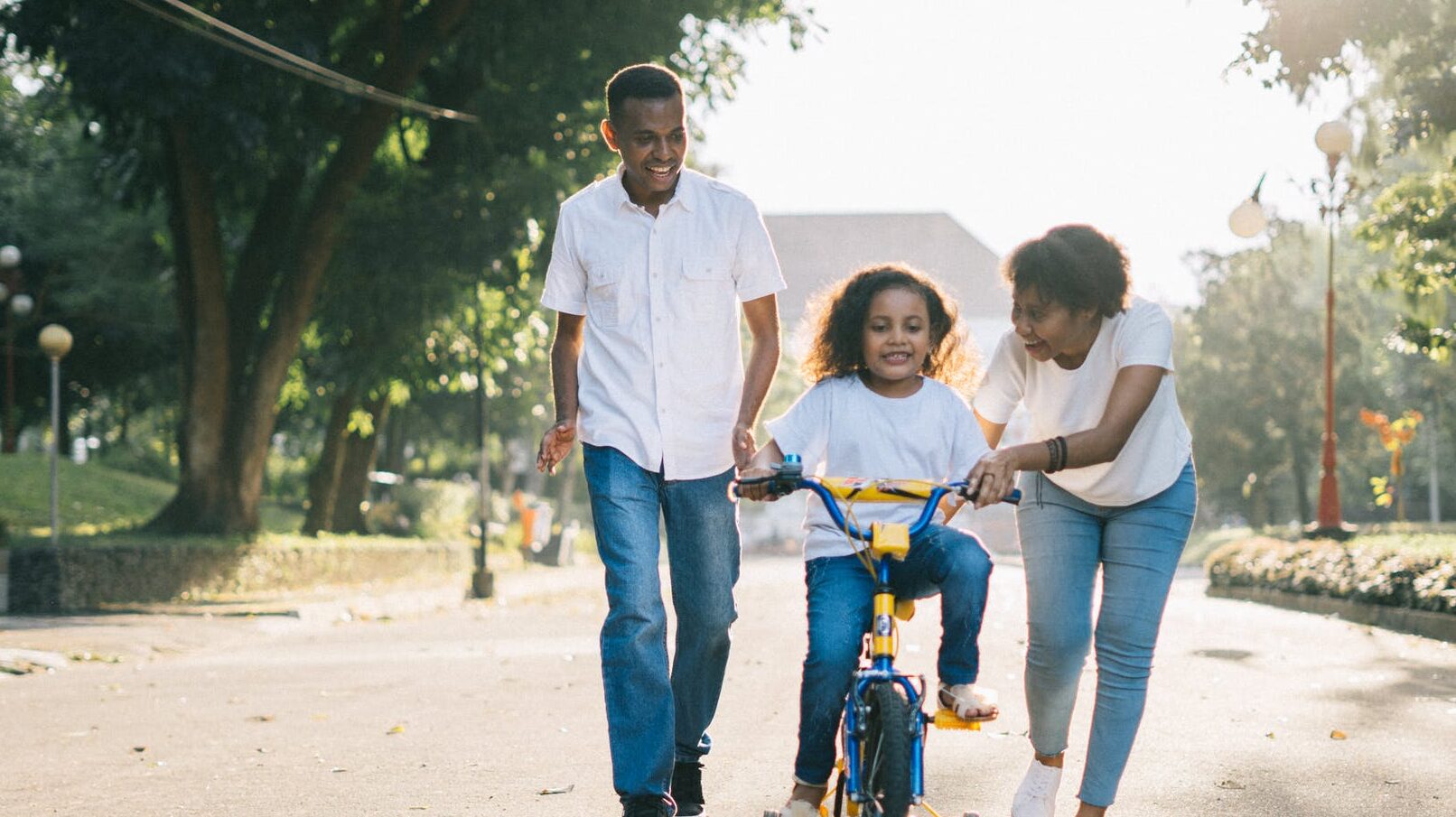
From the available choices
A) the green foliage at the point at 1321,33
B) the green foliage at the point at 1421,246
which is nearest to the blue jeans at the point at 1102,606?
the green foliage at the point at 1321,33

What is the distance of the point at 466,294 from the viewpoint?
24266mm

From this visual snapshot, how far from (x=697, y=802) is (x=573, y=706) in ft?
13.4

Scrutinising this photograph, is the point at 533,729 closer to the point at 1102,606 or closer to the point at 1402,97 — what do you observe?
the point at 1102,606

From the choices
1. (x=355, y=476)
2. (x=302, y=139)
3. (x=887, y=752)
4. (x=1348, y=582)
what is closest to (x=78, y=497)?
(x=355, y=476)

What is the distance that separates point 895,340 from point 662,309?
74cm

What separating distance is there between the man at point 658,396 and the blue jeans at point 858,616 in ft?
2.06

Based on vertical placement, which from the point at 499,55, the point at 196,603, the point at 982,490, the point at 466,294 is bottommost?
the point at 196,603

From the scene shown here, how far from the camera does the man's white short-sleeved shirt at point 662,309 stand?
5.04 meters

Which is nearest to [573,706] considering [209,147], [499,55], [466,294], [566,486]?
[209,147]

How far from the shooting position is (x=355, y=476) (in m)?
31.0

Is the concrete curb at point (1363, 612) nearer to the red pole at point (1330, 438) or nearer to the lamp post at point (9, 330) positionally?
the red pole at point (1330, 438)

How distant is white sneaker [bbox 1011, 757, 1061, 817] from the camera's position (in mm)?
4848

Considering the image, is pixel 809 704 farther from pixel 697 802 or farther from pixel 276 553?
pixel 276 553

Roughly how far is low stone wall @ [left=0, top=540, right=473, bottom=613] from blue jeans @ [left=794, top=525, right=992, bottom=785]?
568 inches
